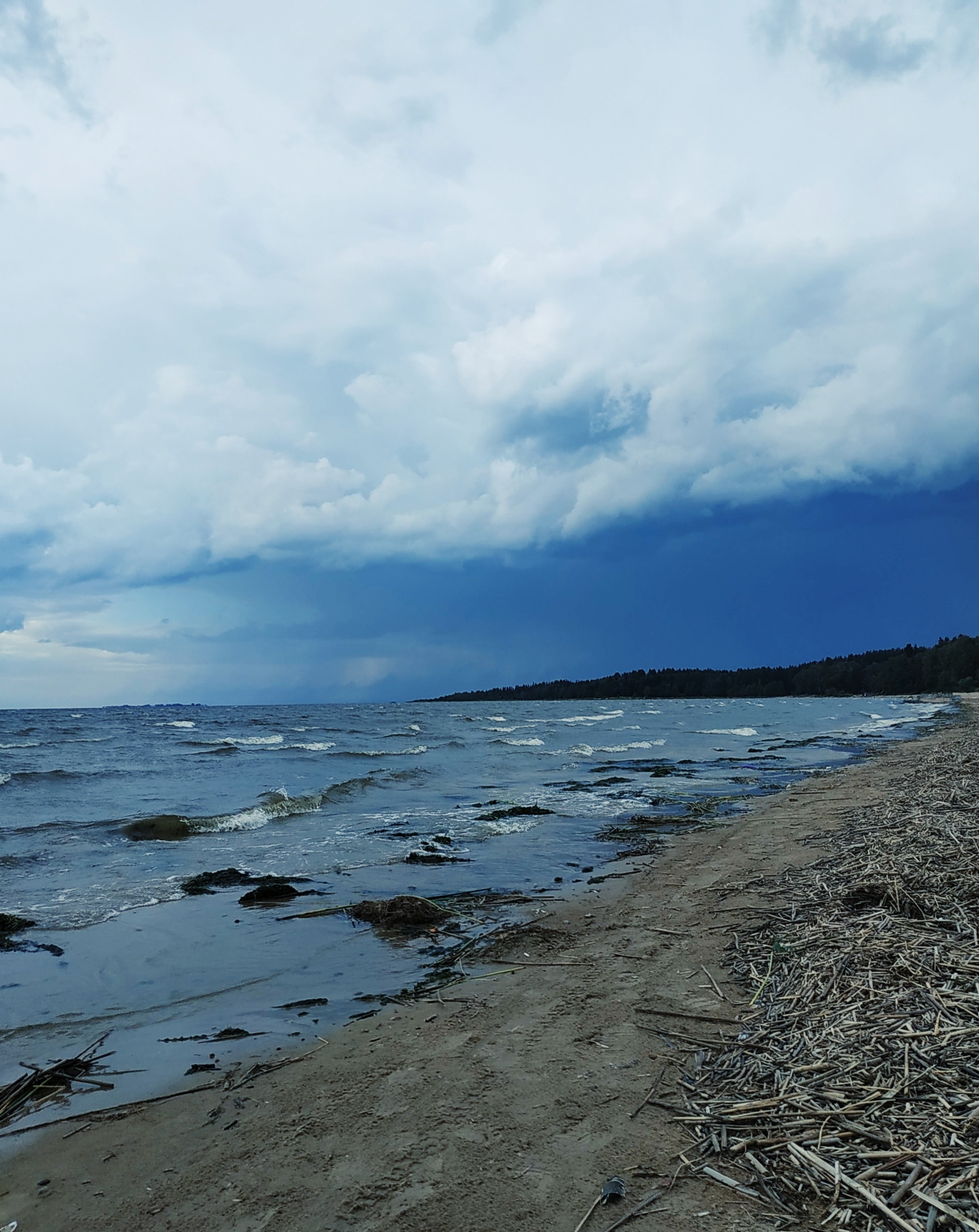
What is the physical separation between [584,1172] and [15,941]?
339 inches

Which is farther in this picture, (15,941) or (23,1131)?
(15,941)

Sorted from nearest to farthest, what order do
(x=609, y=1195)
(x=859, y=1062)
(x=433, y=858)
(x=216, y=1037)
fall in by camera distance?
(x=609, y=1195)
(x=859, y=1062)
(x=216, y=1037)
(x=433, y=858)

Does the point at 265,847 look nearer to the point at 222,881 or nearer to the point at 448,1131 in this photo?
the point at 222,881

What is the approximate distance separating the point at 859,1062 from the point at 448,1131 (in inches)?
103

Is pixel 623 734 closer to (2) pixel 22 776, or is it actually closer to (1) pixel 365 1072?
(2) pixel 22 776

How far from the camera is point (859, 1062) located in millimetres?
4367

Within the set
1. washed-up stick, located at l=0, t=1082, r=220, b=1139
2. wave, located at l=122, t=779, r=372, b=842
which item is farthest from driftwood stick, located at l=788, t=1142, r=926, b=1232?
wave, located at l=122, t=779, r=372, b=842

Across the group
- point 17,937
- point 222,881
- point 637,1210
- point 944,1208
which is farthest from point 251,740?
point 944,1208

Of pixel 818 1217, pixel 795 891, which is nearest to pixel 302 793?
pixel 795 891

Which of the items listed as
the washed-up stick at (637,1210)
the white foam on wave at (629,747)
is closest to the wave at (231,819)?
the washed-up stick at (637,1210)

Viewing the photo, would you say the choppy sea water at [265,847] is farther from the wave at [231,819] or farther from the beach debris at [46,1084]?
the beach debris at [46,1084]

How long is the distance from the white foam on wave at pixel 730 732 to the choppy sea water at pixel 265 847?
366cm

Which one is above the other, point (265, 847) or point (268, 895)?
point (268, 895)

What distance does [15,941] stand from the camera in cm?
916
